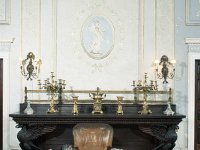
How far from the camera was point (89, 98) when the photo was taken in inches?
232

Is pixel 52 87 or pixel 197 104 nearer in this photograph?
pixel 52 87

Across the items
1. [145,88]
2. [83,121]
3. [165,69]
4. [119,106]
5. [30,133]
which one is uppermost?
[165,69]

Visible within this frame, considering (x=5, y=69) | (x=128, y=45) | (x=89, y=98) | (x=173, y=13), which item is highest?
(x=173, y=13)

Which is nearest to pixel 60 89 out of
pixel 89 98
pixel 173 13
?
pixel 89 98

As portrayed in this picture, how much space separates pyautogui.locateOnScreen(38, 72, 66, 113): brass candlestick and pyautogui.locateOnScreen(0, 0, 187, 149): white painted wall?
12cm

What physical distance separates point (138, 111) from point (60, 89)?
4.41 feet

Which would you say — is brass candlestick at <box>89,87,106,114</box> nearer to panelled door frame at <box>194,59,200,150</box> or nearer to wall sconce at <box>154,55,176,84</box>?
wall sconce at <box>154,55,176,84</box>

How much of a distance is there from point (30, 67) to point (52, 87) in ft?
1.76

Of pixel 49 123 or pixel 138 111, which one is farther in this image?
pixel 138 111

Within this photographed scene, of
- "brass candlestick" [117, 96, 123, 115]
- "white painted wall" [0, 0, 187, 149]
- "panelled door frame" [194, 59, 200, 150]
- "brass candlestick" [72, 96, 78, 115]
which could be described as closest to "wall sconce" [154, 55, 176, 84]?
"white painted wall" [0, 0, 187, 149]

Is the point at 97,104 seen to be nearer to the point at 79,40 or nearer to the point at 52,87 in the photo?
the point at 52,87

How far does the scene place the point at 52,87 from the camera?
5.58 meters

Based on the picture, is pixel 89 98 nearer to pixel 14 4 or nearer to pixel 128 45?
pixel 128 45

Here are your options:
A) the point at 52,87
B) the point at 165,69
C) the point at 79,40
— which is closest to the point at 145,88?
the point at 165,69
